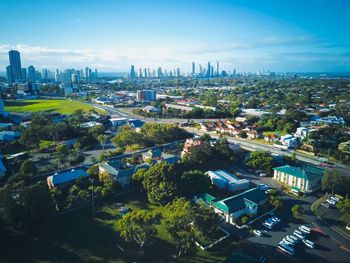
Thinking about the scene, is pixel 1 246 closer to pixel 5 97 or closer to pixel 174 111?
pixel 174 111

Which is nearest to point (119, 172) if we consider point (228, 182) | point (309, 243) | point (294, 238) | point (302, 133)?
point (228, 182)

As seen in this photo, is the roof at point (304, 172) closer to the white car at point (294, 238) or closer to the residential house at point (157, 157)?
the white car at point (294, 238)

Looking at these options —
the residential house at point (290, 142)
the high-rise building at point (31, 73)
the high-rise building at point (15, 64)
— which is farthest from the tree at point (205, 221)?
the high-rise building at point (31, 73)

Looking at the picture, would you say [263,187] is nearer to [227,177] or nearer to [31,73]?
[227,177]

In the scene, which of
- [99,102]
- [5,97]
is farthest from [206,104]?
[5,97]

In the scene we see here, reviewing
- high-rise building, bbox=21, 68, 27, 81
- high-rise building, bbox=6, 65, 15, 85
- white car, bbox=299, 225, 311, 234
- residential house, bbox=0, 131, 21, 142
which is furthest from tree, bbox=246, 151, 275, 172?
high-rise building, bbox=21, 68, 27, 81
